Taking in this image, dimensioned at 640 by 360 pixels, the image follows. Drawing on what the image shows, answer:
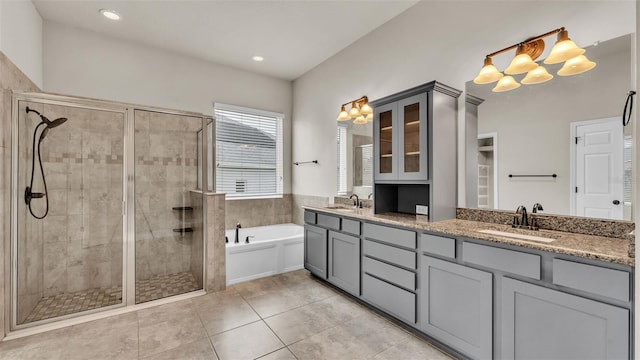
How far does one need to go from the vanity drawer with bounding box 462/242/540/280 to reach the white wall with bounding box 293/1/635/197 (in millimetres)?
791

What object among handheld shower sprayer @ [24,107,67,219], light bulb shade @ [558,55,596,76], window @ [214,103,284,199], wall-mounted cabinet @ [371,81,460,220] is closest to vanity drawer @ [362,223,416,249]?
wall-mounted cabinet @ [371,81,460,220]

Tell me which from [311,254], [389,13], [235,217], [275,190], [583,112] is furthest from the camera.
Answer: [275,190]

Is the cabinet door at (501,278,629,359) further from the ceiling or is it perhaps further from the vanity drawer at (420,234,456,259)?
the ceiling

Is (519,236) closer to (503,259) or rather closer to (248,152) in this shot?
(503,259)

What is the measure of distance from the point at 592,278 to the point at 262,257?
10.1 feet

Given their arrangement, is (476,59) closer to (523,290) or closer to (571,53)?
(571,53)

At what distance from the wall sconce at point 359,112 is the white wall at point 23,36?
3.16 m

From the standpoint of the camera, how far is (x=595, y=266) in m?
1.34

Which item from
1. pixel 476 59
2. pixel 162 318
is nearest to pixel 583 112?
pixel 476 59

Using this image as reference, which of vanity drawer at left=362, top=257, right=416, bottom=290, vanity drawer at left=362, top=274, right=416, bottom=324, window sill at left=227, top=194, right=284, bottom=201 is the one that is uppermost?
window sill at left=227, top=194, right=284, bottom=201

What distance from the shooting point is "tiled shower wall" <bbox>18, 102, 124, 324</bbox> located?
2684mm

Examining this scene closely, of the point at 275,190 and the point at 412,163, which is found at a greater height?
the point at 412,163

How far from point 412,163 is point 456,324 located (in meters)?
1.31

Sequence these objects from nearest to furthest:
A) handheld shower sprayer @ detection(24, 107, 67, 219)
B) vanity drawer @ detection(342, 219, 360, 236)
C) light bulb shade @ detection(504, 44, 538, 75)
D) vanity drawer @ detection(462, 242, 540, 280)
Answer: vanity drawer @ detection(462, 242, 540, 280), light bulb shade @ detection(504, 44, 538, 75), handheld shower sprayer @ detection(24, 107, 67, 219), vanity drawer @ detection(342, 219, 360, 236)
